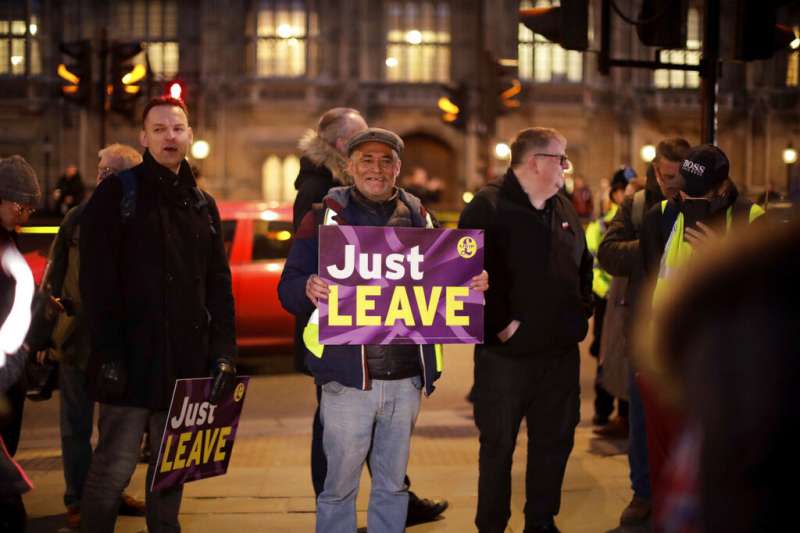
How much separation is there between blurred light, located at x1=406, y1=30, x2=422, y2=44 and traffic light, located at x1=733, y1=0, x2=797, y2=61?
2754 centimetres

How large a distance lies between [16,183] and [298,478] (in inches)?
115

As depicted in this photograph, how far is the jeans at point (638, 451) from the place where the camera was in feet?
17.9

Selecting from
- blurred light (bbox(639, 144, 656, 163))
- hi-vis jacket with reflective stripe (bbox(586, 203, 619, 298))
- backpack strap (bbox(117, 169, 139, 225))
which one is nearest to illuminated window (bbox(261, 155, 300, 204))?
blurred light (bbox(639, 144, 656, 163))

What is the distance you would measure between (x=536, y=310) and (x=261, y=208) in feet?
18.3

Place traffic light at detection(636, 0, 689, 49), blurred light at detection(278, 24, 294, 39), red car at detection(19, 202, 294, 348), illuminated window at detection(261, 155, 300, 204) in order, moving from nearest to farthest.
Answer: traffic light at detection(636, 0, 689, 49) < red car at detection(19, 202, 294, 348) < illuminated window at detection(261, 155, 300, 204) < blurred light at detection(278, 24, 294, 39)

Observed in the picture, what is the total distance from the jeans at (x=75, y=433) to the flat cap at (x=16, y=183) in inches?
64.7

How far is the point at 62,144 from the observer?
3281cm

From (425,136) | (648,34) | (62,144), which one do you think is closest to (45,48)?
(62,144)

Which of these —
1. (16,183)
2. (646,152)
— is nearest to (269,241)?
(16,183)

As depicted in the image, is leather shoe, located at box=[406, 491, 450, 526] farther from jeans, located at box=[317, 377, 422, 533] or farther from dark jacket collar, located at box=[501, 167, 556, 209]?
dark jacket collar, located at box=[501, 167, 556, 209]

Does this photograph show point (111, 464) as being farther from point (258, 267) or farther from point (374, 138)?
point (258, 267)

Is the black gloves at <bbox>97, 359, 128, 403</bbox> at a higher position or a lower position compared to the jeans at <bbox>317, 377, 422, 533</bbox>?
higher

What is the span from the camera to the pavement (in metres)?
5.47

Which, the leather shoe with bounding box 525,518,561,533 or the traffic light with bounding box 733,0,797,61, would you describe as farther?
the traffic light with bounding box 733,0,797,61
